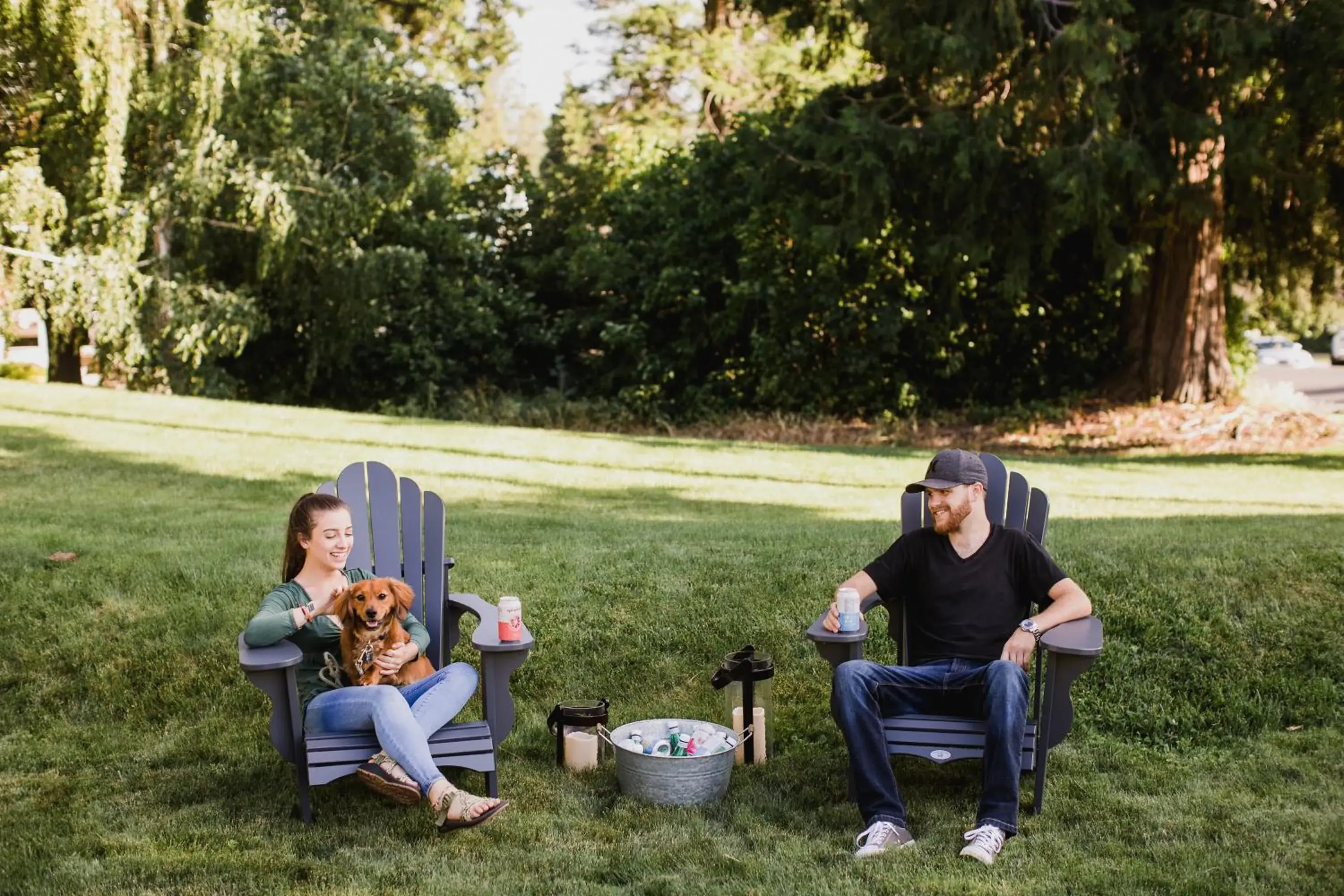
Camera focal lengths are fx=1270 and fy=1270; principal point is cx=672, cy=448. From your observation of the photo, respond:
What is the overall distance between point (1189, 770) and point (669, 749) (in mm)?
1777

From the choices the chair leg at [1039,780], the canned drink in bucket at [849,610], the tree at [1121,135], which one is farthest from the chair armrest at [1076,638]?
the tree at [1121,135]

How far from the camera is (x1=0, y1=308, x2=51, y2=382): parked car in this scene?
1326 centimetres

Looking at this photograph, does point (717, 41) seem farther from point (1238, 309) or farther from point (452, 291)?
point (1238, 309)

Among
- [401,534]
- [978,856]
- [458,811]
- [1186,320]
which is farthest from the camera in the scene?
[1186,320]

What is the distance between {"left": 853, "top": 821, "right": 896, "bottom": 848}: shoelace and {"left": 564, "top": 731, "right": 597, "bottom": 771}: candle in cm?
106

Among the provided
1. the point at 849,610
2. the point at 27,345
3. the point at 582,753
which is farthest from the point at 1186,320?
the point at 27,345

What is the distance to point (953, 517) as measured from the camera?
4.11m

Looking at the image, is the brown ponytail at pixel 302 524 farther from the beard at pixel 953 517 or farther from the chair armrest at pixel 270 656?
the beard at pixel 953 517

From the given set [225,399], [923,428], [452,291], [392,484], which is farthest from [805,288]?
[392,484]

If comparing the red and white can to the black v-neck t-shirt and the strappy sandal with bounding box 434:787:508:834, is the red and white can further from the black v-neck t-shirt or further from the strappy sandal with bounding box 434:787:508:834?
the black v-neck t-shirt

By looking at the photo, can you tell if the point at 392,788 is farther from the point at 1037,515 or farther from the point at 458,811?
the point at 1037,515

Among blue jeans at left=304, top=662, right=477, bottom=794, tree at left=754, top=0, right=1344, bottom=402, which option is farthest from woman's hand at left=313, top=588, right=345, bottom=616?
tree at left=754, top=0, right=1344, bottom=402

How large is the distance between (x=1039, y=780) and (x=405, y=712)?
6.42ft

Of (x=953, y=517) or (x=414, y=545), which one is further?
(x=414, y=545)
